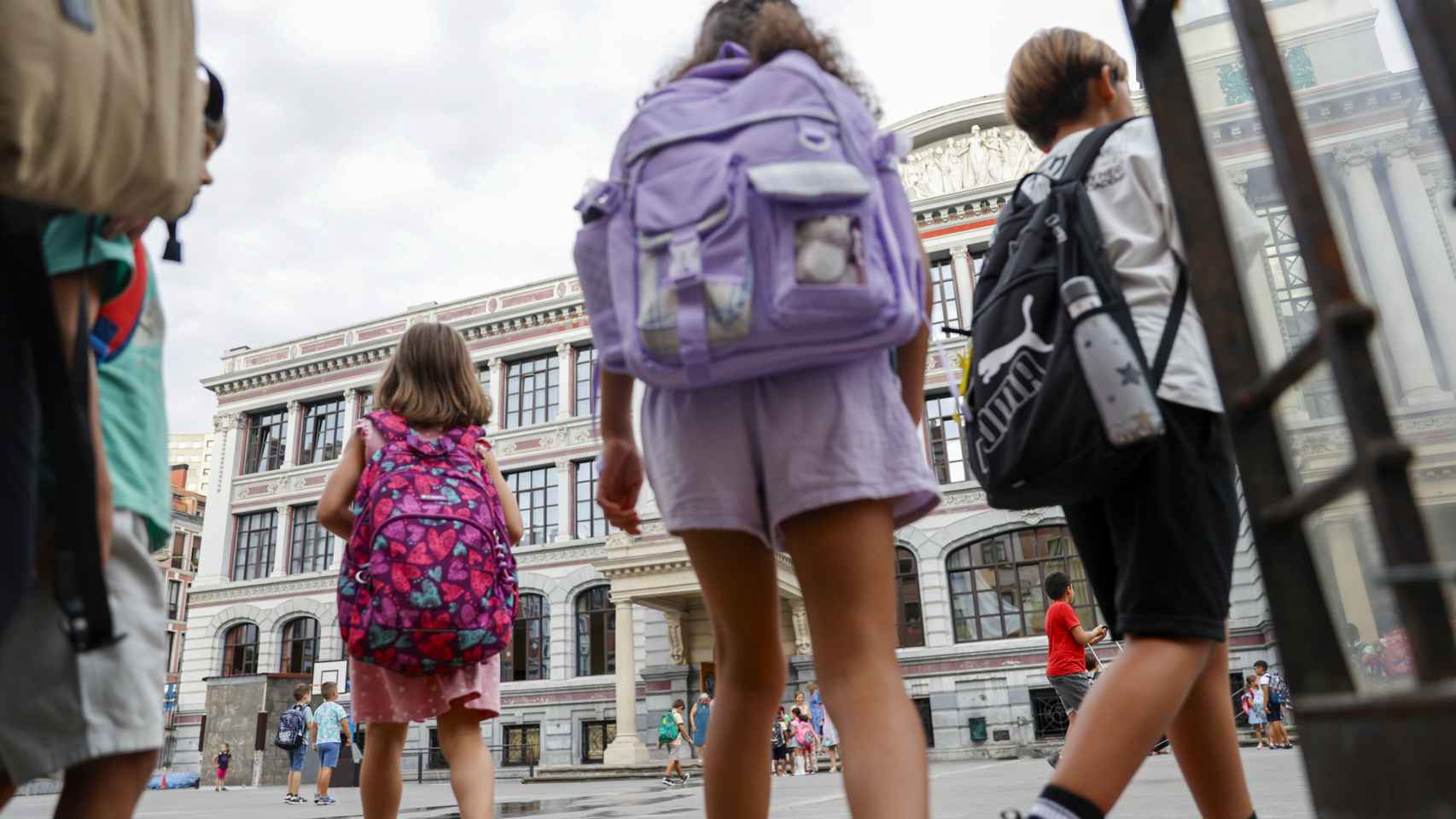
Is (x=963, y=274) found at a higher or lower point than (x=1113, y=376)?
higher

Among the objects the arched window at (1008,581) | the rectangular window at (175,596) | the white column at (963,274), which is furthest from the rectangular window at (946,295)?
the rectangular window at (175,596)

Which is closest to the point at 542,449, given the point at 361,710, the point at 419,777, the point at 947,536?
the point at 419,777

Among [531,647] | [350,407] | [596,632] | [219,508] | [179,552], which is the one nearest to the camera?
[596,632]

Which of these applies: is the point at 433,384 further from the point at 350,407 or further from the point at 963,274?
the point at 350,407

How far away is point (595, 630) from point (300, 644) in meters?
9.94

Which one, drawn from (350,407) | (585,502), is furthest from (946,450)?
(350,407)

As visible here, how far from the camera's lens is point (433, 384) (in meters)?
3.21

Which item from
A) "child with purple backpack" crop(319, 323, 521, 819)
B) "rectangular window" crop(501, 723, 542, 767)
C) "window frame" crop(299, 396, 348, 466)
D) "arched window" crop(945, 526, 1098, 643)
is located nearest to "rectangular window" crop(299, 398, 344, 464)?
"window frame" crop(299, 396, 348, 466)

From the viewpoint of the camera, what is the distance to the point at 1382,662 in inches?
56.5

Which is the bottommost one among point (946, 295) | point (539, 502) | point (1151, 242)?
point (1151, 242)

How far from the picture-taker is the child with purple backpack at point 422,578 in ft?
9.00

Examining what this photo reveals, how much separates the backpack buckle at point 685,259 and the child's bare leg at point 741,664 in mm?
480

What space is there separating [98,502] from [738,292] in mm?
916

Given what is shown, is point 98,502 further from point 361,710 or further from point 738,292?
point 361,710
